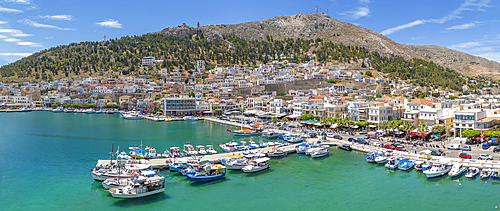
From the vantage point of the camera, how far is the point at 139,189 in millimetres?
22391

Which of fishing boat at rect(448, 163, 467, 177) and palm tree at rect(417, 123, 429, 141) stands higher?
palm tree at rect(417, 123, 429, 141)

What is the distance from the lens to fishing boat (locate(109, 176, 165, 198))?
22125 millimetres

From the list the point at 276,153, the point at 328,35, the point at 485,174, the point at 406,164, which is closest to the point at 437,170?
the point at 406,164

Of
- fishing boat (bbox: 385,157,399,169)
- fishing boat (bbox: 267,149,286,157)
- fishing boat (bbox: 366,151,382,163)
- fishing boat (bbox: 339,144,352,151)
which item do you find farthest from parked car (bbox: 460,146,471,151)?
fishing boat (bbox: 267,149,286,157)

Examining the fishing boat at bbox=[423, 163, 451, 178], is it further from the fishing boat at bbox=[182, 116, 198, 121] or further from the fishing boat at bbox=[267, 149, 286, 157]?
the fishing boat at bbox=[182, 116, 198, 121]

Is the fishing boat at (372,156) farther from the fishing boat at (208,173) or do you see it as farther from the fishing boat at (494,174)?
the fishing boat at (208,173)

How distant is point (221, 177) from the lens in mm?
27078

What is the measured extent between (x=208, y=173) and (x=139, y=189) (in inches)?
231

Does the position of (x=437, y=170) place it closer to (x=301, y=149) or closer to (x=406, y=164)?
(x=406, y=164)

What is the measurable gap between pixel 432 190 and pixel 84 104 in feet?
339

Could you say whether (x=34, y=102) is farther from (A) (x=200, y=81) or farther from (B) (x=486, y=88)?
(B) (x=486, y=88)

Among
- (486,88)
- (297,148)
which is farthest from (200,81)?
(486,88)

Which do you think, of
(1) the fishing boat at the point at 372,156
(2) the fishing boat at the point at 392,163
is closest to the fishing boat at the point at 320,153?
(1) the fishing boat at the point at 372,156

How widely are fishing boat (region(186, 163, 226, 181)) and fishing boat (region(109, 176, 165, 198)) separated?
3218 mm
